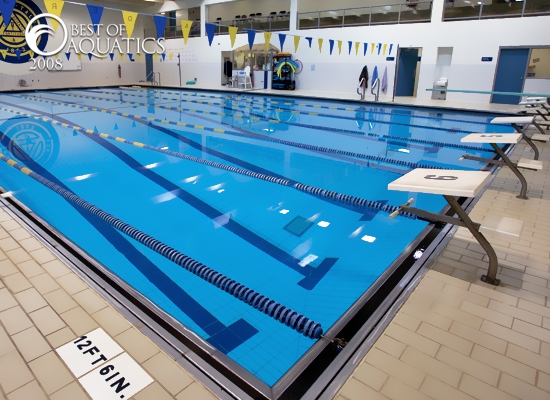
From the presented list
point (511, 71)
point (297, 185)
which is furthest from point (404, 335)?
point (511, 71)

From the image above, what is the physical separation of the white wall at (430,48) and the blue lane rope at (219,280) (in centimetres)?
1122

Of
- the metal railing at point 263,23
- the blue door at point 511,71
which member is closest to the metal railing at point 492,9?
the blue door at point 511,71

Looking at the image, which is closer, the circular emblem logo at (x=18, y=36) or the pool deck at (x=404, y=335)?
the pool deck at (x=404, y=335)

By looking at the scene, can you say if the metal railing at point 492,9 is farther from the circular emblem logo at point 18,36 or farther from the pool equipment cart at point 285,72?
the circular emblem logo at point 18,36

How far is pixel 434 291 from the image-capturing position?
2.02m

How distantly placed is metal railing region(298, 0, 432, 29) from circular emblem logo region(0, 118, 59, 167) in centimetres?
1051

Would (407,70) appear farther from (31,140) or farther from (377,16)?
(31,140)

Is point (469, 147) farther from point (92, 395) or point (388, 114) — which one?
point (92, 395)

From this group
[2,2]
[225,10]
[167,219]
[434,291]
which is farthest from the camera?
[225,10]

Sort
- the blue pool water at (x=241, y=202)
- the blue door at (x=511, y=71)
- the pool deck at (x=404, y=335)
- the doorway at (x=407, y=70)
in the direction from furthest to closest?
the doorway at (x=407, y=70) → the blue door at (x=511, y=71) → the blue pool water at (x=241, y=202) → the pool deck at (x=404, y=335)

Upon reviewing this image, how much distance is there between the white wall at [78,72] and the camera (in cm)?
1542

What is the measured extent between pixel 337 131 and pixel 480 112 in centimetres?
456

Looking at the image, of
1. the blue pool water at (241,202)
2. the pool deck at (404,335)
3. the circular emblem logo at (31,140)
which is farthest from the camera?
the circular emblem logo at (31,140)

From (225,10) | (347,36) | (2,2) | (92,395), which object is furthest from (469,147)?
(225,10)
